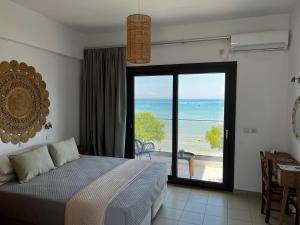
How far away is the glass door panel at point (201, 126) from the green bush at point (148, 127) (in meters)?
0.39

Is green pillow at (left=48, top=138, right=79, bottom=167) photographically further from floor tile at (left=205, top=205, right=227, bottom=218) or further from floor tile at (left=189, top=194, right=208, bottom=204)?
floor tile at (left=205, top=205, right=227, bottom=218)

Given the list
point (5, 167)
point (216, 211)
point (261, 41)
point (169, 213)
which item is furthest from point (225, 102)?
point (5, 167)

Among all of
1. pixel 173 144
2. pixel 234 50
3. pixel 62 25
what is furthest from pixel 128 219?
pixel 62 25

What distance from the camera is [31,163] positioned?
2889 millimetres

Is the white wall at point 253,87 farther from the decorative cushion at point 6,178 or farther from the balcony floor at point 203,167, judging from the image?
the decorative cushion at point 6,178

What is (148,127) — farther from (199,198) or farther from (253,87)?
(253,87)

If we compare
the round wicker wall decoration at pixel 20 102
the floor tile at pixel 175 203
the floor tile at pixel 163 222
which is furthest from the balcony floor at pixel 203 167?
the round wicker wall decoration at pixel 20 102

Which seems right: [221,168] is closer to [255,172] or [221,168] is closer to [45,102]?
[255,172]

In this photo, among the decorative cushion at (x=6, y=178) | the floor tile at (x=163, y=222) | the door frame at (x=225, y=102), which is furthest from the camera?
the door frame at (x=225, y=102)

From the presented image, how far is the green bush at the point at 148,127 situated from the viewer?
4.39m

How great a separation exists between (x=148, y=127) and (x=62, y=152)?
1.67 m

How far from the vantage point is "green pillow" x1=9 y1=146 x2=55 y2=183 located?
2.77m

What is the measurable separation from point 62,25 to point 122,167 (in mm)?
2639

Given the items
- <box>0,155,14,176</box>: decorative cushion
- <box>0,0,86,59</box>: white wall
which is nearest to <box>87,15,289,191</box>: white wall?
<box>0,0,86,59</box>: white wall
